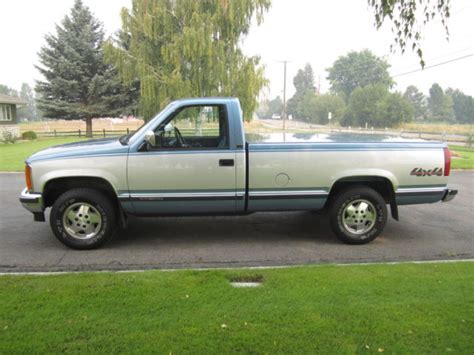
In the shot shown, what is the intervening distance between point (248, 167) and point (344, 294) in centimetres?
206

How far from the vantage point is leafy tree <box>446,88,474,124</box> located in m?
85.5

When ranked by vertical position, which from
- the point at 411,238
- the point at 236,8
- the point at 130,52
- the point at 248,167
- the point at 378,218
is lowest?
the point at 411,238

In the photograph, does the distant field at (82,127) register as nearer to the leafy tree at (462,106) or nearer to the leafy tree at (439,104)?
the leafy tree at (462,106)

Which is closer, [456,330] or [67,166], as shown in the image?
[456,330]

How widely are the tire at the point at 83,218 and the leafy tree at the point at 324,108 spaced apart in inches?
3367

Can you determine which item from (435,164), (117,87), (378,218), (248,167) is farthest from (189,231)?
(117,87)

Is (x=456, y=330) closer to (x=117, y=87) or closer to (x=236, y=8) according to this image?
(x=236, y=8)

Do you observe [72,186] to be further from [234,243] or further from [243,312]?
[243,312]

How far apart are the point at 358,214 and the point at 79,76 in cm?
3213

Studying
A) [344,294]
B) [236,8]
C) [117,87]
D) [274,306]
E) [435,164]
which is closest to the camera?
[274,306]

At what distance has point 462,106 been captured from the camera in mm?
91375

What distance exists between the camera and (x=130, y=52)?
24.2 m

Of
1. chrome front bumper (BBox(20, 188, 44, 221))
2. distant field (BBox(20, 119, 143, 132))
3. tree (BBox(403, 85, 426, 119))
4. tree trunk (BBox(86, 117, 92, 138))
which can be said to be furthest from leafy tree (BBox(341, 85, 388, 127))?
chrome front bumper (BBox(20, 188, 44, 221))

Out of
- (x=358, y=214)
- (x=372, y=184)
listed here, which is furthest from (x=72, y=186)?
(x=372, y=184)
